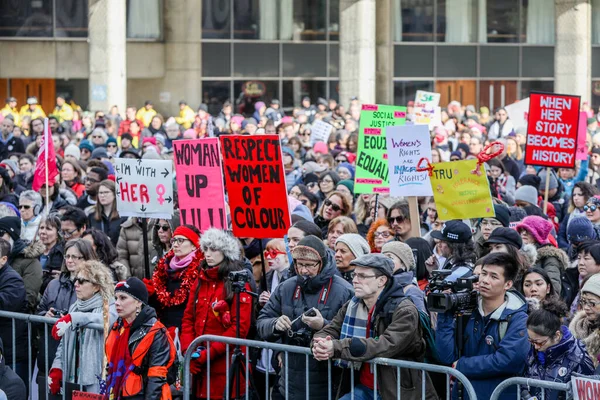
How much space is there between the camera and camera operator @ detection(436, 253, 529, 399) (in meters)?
7.37

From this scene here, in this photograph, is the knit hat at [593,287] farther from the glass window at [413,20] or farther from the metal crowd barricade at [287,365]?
the glass window at [413,20]

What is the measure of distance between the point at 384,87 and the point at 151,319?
3359 centimetres

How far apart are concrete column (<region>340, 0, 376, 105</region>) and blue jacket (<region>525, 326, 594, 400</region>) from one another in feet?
98.8

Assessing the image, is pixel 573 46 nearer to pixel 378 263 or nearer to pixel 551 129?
pixel 551 129

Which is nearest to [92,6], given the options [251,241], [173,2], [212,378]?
[173,2]

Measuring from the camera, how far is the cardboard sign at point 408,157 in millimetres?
12062

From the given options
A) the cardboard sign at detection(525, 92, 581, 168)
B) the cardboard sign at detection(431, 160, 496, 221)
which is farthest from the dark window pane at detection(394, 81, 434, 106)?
the cardboard sign at detection(431, 160, 496, 221)

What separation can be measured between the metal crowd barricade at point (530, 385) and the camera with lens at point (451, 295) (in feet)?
1.98

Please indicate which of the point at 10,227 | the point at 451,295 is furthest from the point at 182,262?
the point at 451,295

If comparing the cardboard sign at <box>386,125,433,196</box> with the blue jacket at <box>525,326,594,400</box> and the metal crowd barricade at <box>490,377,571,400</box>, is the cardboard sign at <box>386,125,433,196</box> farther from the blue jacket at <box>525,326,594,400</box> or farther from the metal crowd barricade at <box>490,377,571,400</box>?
the metal crowd barricade at <box>490,377,571,400</box>

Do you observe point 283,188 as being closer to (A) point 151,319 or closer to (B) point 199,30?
(A) point 151,319

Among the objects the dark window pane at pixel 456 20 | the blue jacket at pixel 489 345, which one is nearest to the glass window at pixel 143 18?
the dark window pane at pixel 456 20

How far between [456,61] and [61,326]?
116 ft

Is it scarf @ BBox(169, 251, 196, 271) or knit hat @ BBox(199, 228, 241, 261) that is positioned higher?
knit hat @ BBox(199, 228, 241, 261)
